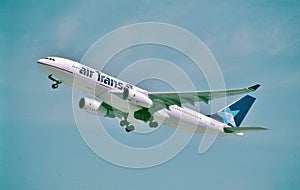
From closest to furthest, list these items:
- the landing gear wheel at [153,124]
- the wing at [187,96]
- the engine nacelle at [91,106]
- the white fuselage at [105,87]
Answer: the white fuselage at [105,87], the wing at [187,96], the landing gear wheel at [153,124], the engine nacelle at [91,106]

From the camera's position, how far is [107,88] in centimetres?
4788

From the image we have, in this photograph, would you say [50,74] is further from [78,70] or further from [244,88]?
[244,88]

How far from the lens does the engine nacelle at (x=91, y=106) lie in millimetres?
53375

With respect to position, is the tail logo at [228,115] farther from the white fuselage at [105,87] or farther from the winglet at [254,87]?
the winglet at [254,87]

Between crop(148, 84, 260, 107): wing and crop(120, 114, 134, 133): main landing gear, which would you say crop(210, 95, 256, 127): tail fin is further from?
crop(120, 114, 134, 133): main landing gear

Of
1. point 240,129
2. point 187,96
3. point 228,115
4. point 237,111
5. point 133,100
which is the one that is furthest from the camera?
point 237,111

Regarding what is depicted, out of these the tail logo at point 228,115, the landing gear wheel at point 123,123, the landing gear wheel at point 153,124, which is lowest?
the landing gear wheel at point 153,124

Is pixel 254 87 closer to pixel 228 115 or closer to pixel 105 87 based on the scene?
pixel 105 87

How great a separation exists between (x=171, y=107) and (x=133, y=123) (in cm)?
550

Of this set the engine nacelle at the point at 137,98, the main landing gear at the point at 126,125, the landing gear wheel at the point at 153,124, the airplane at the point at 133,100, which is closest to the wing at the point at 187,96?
the airplane at the point at 133,100

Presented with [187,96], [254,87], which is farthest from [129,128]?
[254,87]

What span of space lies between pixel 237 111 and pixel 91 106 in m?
20.0

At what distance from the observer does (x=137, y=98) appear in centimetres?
4722

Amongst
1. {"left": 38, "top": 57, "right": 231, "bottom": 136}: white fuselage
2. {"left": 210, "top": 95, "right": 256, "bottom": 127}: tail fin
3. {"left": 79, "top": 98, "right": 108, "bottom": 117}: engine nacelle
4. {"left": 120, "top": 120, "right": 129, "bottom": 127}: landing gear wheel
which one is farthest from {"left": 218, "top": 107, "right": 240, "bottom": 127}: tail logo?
{"left": 79, "top": 98, "right": 108, "bottom": 117}: engine nacelle
